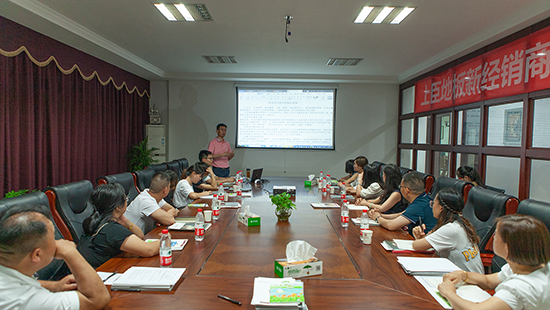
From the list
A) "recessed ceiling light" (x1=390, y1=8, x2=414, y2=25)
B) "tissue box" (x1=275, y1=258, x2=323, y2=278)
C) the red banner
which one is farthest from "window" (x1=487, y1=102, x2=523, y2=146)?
"tissue box" (x1=275, y1=258, x2=323, y2=278)

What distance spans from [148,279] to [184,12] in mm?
3206

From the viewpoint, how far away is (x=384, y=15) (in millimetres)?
3711

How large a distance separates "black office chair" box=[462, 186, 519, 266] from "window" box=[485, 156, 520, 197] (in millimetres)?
2028

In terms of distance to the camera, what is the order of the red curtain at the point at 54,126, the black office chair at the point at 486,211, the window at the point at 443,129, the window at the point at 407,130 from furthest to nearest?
the window at the point at 407,130
the window at the point at 443,129
the red curtain at the point at 54,126
the black office chair at the point at 486,211

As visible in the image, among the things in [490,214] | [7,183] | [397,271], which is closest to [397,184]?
[490,214]

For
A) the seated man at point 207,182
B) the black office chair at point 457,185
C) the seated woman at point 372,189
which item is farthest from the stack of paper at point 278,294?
the seated man at point 207,182

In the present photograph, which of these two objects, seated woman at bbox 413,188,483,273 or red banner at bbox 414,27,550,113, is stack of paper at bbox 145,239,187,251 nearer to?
seated woman at bbox 413,188,483,273

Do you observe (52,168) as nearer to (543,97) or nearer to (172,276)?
(172,276)

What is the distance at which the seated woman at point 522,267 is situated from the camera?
117cm

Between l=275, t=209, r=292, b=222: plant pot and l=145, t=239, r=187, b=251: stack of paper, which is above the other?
l=275, t=209, r=292, b=222: plant pot

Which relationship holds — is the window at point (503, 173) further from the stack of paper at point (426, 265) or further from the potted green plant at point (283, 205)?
the potted green plant at point (283, 205)

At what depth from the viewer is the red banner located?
354 cm

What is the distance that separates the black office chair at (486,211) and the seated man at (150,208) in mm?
2319

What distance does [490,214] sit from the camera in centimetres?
240
